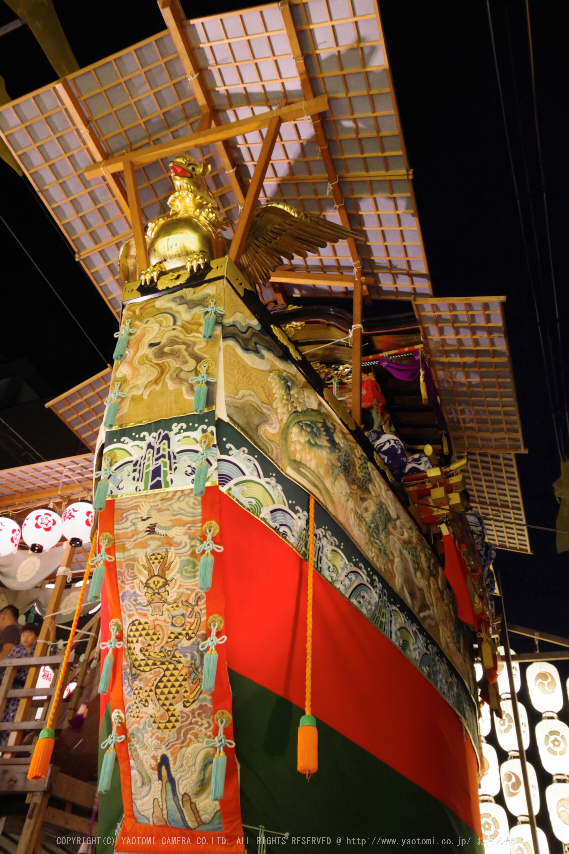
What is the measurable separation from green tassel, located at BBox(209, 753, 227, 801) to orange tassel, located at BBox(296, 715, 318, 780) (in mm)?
293

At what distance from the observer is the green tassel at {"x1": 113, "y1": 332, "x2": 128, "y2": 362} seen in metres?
3.32

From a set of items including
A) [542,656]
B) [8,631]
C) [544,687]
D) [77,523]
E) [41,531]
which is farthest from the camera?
[542,656]

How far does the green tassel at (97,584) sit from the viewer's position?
8.48 ft

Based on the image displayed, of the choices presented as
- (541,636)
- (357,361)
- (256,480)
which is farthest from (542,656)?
(256,480)

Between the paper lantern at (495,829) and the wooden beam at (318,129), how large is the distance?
7632 mm

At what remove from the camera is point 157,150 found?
430 centimetres

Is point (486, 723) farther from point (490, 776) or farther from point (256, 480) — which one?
point (256, 480)

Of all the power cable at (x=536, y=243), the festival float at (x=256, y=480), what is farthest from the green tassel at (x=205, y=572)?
the power cable at (x=536, y=243)

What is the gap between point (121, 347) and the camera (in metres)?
3.33

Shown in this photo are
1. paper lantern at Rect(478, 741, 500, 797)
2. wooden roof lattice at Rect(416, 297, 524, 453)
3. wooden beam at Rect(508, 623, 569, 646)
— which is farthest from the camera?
wooden beam at Rect(508, 623, 569, 646)

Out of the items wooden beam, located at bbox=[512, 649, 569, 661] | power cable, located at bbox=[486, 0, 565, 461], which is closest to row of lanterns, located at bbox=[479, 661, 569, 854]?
wooden beam, located at bbox=[512, 649, 569, 661]

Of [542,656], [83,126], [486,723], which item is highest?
[83,126]

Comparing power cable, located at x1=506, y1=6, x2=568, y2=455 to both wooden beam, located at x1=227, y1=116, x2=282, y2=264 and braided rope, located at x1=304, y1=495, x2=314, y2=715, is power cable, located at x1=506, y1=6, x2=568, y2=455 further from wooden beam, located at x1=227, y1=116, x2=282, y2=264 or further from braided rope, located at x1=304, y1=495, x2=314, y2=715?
braided rope, located at x1=304, y1=495, x2=314, y2=715

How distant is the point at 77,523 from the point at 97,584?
17.6ft
